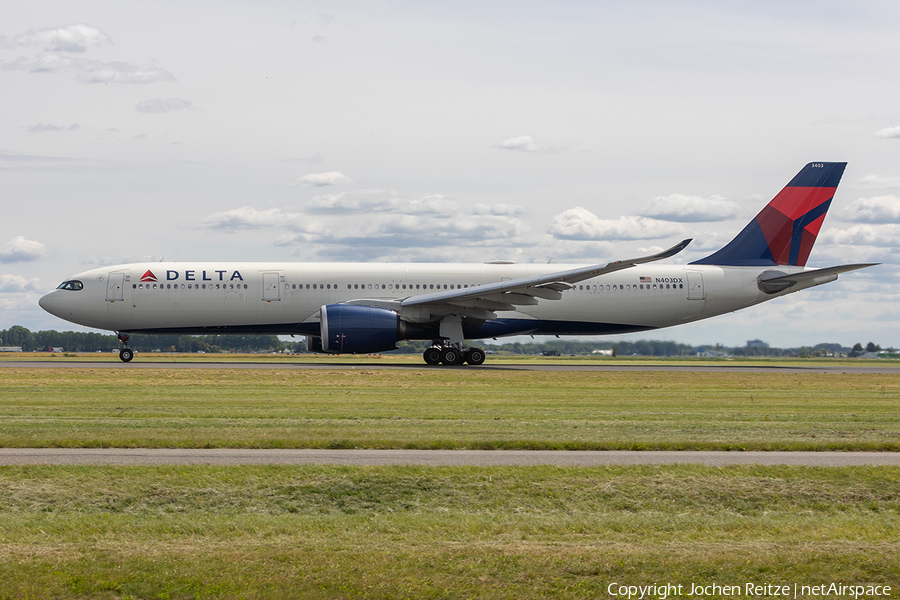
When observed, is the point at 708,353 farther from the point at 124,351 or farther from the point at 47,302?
the point at 47,302

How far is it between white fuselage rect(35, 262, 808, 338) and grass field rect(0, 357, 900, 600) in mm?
16564

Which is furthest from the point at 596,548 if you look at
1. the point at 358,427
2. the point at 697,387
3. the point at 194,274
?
the point at 194,274

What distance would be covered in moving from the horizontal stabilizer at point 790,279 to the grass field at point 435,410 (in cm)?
801

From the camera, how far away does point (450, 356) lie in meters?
36.0

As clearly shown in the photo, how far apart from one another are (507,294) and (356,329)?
6031 millimetres

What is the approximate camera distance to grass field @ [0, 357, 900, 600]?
7348mm

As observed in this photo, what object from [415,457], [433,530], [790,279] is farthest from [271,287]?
[433,530]

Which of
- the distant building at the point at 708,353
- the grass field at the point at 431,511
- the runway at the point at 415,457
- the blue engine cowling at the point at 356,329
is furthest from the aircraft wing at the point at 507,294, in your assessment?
the distant building at the point at 708,353

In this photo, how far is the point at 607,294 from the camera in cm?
3816

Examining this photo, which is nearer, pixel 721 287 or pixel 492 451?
pixel 492 451

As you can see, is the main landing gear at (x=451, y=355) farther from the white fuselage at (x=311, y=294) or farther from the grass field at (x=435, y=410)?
the grass field at (x=435, y=410)

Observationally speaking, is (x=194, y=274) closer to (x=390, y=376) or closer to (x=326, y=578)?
(x=390, y=376)

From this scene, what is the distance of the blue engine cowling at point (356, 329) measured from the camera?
33.1 metres

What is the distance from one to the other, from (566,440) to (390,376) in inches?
580
